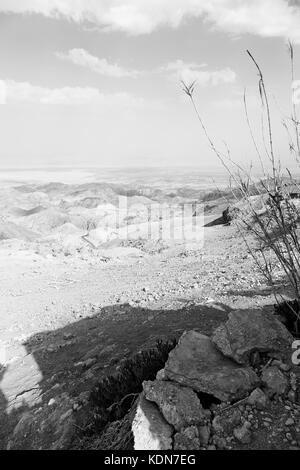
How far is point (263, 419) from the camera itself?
2.91m

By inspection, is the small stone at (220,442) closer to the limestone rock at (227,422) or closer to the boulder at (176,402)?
the limestone rock at (227,422)

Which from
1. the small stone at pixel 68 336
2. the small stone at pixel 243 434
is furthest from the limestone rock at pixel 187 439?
the small stone at pixel 68 336

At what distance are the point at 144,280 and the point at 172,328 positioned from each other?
15.1 feet

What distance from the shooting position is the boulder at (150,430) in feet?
9.28

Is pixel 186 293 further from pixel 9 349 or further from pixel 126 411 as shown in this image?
pixel 126 411

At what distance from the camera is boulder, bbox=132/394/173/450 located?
9.28 feet

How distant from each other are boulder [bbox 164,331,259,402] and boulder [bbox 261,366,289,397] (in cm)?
8

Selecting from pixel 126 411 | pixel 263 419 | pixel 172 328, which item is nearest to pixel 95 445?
pixel 126 411

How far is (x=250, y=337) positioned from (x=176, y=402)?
98cm

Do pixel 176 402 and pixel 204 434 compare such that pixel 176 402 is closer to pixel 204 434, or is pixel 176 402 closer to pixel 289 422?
pixel 204 434

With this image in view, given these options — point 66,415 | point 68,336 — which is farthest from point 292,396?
point 68,336

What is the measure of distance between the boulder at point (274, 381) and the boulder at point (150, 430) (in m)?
0.86

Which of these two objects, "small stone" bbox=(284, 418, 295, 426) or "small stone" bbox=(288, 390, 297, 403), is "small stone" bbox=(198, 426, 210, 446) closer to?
"small stone" bbox=(284, 418, 295, 426)

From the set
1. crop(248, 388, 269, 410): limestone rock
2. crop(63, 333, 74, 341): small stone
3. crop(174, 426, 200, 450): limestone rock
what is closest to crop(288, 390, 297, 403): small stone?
crop(248, 388, 269, 410): limestone rock
